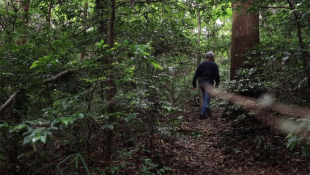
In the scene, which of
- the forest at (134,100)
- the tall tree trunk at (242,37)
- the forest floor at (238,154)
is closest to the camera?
the forest at (134,100)

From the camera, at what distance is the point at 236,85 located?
475 cm

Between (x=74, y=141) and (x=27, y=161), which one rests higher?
(x=74, y=141)

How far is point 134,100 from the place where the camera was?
9.83ft

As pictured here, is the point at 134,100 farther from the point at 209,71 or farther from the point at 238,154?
the point at 209,71

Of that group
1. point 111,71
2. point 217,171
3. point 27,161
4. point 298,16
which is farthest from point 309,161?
point 27,161

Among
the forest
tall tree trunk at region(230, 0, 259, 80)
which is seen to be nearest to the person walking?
tall tree trunk at region(230, 0, 259, 80)

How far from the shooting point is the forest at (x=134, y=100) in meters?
2.66

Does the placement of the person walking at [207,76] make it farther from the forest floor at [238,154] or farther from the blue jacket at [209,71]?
the forest floor at [238,154]

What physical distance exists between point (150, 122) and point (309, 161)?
9.08ft

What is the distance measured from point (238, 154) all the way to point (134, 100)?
2.66 m

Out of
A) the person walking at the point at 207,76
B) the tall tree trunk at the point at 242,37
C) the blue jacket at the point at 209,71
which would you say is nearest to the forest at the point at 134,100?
the tall tree trunk at the point at 242,37

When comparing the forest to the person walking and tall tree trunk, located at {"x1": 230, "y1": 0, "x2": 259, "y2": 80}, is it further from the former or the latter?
the person walking

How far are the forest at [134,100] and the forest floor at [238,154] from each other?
0.07 feet

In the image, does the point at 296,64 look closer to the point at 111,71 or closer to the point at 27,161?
the point at 111,71
